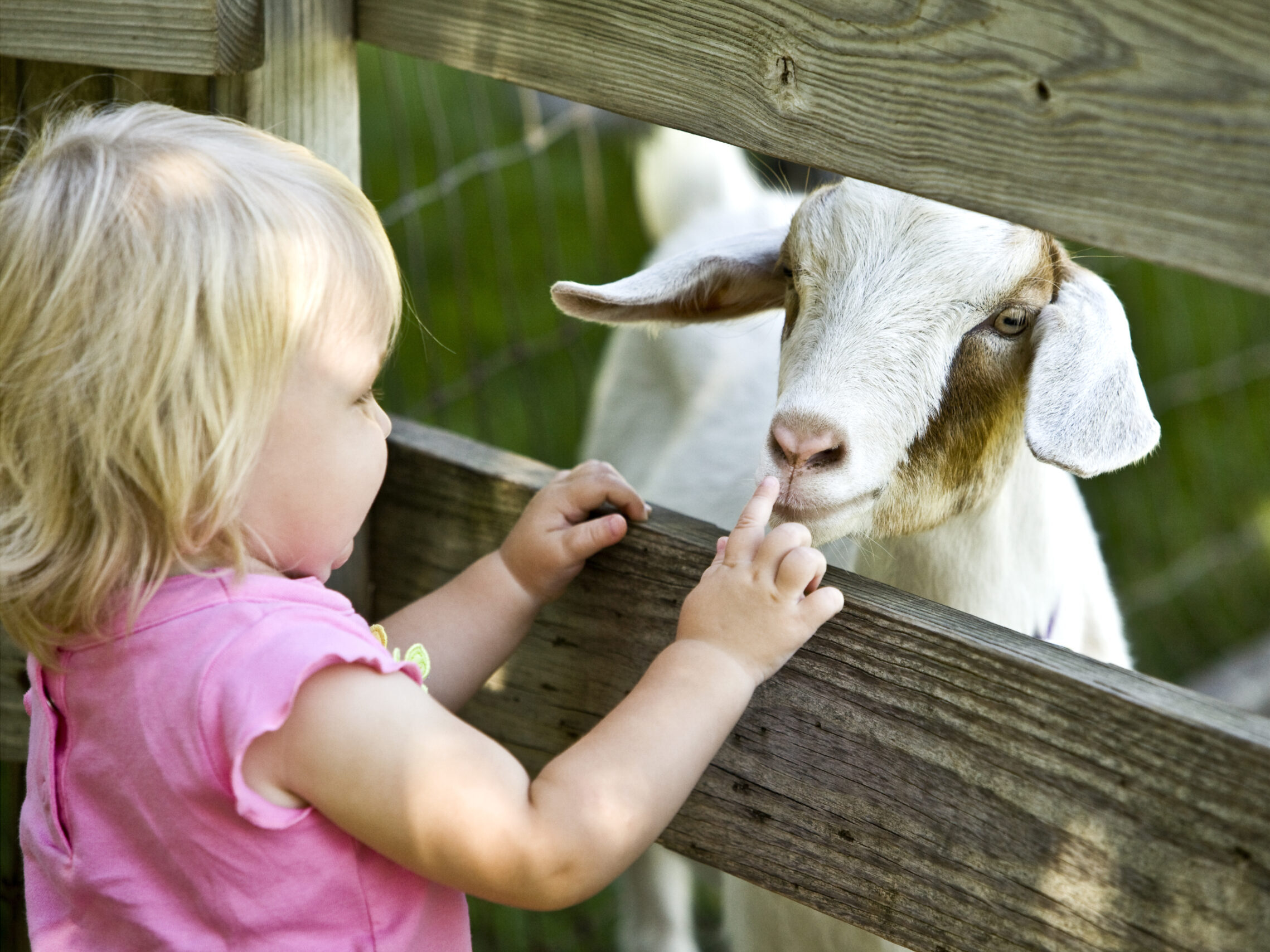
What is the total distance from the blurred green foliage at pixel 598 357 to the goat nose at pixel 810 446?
6.03ft

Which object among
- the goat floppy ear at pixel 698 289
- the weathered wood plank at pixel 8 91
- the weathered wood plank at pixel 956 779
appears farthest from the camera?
the goat floppy ear at pixel 698 289

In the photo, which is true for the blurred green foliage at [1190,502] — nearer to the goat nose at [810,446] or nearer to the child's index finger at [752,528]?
the goat nose at [810,446]

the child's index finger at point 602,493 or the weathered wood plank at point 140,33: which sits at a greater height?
the weathered wood plank at point 140,33

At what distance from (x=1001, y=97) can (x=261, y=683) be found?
842 millimetres

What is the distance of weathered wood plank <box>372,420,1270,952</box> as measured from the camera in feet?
3.55

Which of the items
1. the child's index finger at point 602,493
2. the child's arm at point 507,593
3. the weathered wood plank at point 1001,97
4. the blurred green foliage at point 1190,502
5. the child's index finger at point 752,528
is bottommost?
the blurred green foliage at point 1190,502

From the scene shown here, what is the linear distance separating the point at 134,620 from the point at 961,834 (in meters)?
0.85

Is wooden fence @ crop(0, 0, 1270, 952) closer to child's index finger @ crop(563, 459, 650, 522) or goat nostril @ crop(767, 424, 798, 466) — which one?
child's index finger @ crop(563, 459, 650, 522)

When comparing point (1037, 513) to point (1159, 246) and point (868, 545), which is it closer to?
point (868, 545)

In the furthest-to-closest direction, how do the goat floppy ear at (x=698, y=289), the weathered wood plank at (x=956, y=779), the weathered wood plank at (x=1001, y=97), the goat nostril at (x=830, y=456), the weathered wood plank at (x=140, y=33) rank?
the goat floppy ear at (x=698, y=289)
the goat nostril at (x=830, y=456)
the weathered wood plank at (x=140, y=33)
the weathered wood plank at (x=956, y=779)
the weathered wood plank at (x=1001, y=97)

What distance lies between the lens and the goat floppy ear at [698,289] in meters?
1.84

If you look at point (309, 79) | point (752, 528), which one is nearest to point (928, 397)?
point (752, 528)

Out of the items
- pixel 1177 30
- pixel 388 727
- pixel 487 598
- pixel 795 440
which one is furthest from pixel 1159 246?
pixel 487 598

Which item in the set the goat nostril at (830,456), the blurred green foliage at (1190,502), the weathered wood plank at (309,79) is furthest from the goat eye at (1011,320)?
the blurred green foliage at (1190,502)
